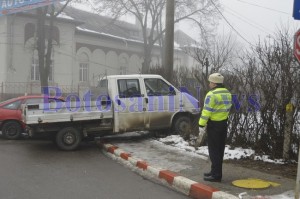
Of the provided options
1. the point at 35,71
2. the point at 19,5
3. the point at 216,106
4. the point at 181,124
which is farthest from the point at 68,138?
the point at 35,71

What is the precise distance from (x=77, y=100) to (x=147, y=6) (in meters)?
28.2

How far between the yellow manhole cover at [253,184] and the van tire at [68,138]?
16.9ft

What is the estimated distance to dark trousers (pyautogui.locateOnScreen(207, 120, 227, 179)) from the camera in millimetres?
6402

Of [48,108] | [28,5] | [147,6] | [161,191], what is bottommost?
[161,191]

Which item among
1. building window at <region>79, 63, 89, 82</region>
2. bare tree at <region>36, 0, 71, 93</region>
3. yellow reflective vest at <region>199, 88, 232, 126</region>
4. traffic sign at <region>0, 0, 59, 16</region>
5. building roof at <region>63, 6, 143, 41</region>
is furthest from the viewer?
building roof at <region>63, 6, 143, 41</region>

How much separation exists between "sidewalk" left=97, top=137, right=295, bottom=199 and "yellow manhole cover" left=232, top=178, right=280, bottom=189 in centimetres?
10

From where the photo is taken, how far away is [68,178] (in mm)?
7168

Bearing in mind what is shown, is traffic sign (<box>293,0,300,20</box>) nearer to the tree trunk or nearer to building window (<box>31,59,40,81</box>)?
the tree trunk

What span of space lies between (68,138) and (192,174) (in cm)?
438

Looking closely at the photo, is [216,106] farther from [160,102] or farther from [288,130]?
[160,102]

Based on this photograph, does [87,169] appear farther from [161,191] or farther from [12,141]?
[12,141]

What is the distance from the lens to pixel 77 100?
35.1 ft

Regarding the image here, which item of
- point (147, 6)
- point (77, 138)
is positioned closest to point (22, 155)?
point (77, 138)

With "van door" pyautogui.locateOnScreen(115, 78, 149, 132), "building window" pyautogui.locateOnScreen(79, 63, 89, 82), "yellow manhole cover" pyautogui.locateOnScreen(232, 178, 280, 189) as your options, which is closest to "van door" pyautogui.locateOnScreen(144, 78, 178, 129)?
"van door" pyautogui.locateOnScreen(115, 78, 149, 132)
